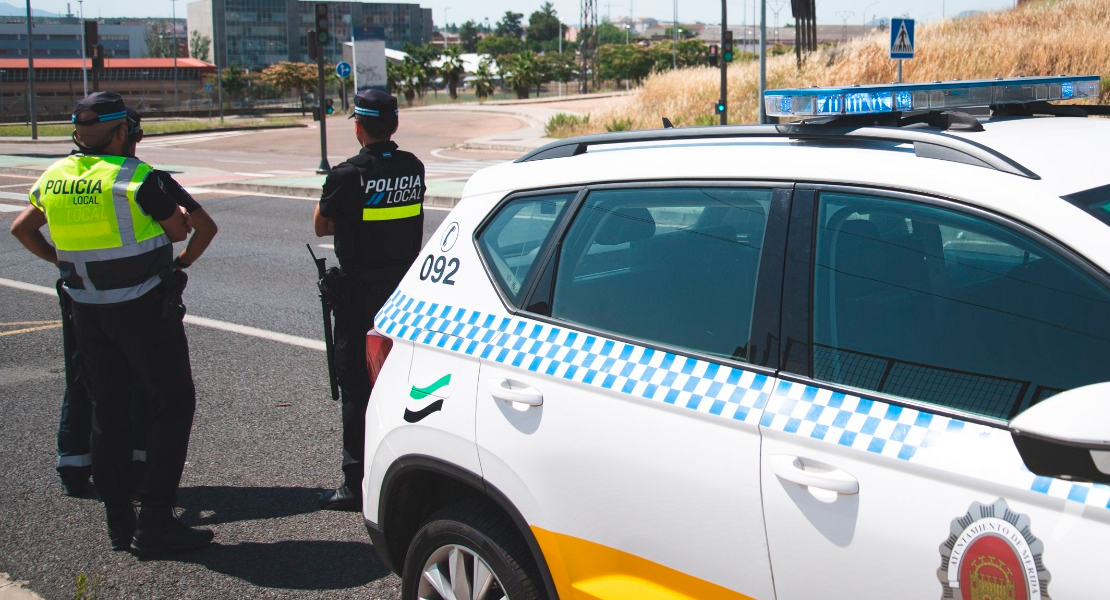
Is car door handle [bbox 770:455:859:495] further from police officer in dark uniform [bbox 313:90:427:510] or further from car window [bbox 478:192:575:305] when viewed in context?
police officer in dark uniform [bbox 313:90:427:510]

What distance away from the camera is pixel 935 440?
2041mm

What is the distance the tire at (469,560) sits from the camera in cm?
290

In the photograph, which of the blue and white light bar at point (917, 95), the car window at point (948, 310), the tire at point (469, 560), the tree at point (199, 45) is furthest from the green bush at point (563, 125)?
the tree at point (199, 45)

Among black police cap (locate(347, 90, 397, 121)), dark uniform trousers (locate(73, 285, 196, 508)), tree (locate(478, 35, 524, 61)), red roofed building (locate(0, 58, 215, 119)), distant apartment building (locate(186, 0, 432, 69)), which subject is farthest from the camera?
tree (locate(478, 35, 524, 61))

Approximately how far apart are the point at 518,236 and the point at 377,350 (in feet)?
2.12

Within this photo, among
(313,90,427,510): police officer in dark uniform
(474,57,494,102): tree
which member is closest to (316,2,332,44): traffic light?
(313,90,427,510): police officer in dark uniform

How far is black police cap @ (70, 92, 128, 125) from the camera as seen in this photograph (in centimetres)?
431

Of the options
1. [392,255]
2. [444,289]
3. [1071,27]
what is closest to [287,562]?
[392,255]

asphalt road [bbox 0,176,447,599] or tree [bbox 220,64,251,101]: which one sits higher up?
tree [bbox 220,64,251,101]

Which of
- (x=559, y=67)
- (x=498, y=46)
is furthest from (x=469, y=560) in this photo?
(x=498, y=46)

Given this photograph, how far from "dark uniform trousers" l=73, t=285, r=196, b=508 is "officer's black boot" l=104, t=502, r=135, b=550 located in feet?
0.10

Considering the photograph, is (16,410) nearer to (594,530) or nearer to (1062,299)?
(594,530)

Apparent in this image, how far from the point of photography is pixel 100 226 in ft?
14.2

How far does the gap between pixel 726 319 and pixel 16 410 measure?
18.2 ft
